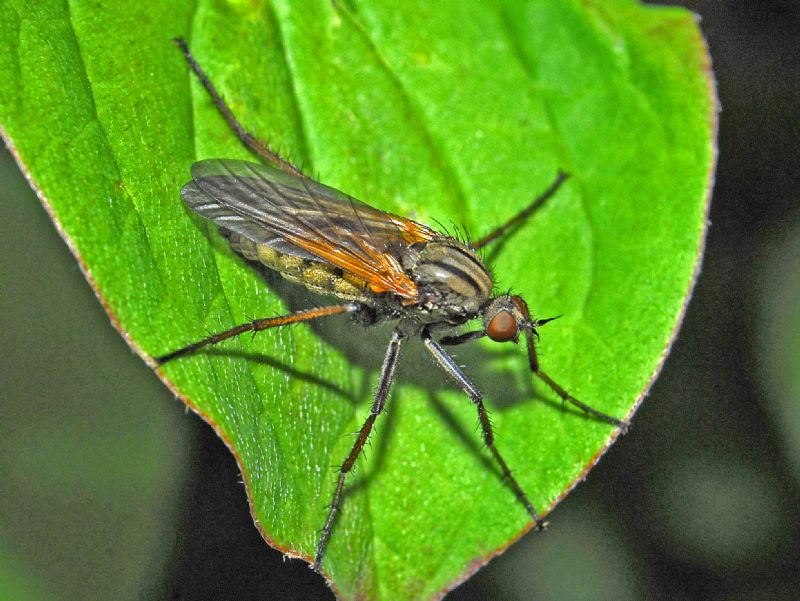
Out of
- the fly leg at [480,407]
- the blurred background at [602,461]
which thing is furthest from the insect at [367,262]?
the blurred background at [602,461]

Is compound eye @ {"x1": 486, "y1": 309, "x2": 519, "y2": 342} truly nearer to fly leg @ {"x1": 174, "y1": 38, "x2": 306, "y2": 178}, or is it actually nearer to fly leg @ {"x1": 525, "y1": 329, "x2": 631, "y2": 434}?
fly leg @ {"x1": 525, "y1": 329, "x2": 631, "y2": 434}

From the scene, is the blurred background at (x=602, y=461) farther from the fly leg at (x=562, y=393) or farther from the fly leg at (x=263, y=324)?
the fly leg at (x=562, y=393)

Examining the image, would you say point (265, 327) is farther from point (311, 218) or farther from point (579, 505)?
point (579, 505)

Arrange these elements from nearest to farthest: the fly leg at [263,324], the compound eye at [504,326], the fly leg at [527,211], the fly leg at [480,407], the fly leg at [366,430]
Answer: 1. the fly leg at [263,324]
2. the fly leg at [366,430]
3. the fly leg at [480,407]
4. the compound eye at [504,326]
5. the fly leg at [527,211]

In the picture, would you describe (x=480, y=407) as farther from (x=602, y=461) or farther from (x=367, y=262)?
(x=602, y=461)

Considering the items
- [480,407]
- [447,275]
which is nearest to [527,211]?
[447,275]

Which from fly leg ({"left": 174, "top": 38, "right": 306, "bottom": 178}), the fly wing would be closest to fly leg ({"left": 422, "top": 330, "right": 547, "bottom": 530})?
the fly wing

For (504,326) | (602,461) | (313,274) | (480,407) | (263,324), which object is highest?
(263,324)
